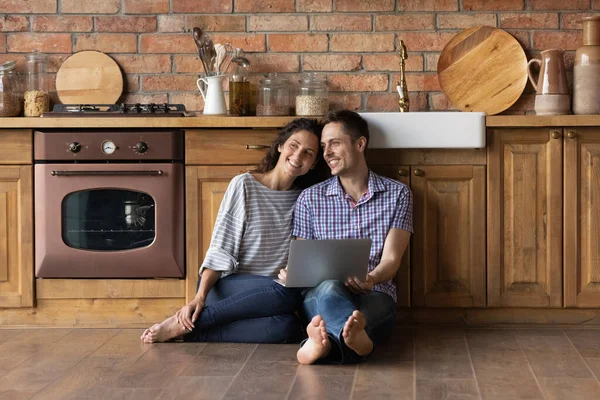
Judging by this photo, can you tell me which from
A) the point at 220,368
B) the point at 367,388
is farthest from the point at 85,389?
the point at 367,388

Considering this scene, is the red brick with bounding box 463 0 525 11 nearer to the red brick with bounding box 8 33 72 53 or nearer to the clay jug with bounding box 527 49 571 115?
the clay jug with bounding box 527 49 571 115

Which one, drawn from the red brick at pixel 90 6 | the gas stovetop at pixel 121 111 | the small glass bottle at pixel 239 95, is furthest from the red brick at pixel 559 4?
the red brick at pixel 90 6

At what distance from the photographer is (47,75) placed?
406 centimetres

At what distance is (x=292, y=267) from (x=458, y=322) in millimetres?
848

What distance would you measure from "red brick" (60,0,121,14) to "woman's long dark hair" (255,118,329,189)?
46.0 inches

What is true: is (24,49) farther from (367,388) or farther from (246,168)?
(367,388)

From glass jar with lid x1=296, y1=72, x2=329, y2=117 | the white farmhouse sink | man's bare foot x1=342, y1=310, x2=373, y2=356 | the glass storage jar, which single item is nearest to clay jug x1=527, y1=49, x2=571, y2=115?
the white farmhouse sink

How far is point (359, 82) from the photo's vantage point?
13.1 ft

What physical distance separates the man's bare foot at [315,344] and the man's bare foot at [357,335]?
0.22ft

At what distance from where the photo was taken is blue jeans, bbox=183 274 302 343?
10.4ft

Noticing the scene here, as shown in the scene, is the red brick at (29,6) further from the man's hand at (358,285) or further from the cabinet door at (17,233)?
the man's hand at (358,285)

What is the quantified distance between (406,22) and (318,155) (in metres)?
0.93

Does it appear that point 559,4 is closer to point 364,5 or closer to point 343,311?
point 364,5

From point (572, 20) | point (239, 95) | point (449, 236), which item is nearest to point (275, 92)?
point (239, 95)
